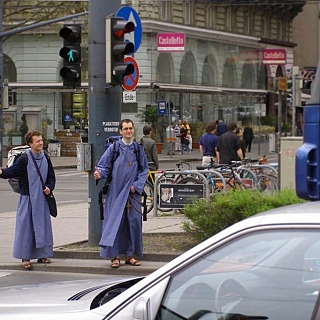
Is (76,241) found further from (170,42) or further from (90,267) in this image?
(170,42)

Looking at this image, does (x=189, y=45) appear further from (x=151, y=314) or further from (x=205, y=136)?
(x=151, y=314)

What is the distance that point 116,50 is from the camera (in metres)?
12.7

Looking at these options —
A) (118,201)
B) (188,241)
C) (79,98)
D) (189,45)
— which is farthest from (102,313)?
(189,45)

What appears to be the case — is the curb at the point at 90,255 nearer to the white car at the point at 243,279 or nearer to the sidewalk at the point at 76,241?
the sidewalk at the point at 76,241

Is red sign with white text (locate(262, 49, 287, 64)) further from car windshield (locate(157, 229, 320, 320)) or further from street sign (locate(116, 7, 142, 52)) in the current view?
car windshield (locate(157, 229, 320, 320))

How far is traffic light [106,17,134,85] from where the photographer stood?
12602 mm

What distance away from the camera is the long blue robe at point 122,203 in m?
11.3

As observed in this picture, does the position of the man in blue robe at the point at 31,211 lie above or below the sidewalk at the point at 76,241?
above

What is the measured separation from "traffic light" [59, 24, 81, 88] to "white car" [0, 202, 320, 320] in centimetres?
998

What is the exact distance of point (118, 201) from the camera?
11344mm

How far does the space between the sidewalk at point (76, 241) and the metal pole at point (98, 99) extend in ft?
2.30

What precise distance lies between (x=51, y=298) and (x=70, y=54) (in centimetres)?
967

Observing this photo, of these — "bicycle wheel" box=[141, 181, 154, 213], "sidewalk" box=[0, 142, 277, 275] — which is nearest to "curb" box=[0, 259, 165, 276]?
"sidewalk" box=[0, 142, 277, 275]

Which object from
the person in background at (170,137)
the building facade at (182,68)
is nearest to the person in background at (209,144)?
the building facade at (182,68)
